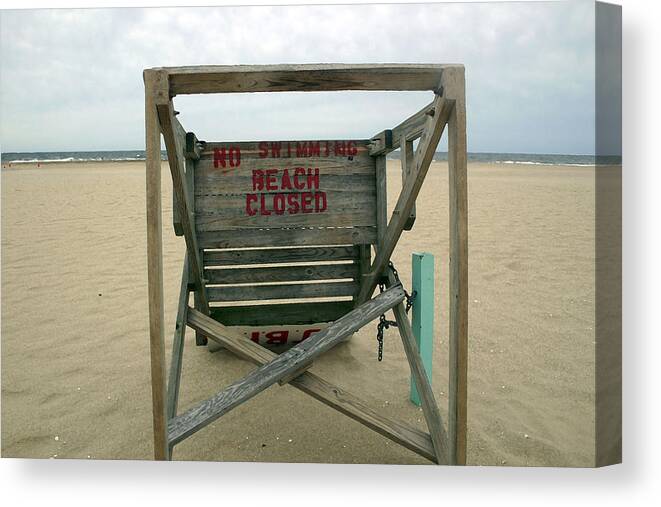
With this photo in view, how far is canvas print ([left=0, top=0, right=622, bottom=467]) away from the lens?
6.91ft

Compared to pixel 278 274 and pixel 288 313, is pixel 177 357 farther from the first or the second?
pixel 288 313

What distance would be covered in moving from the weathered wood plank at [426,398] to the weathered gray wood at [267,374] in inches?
6.1

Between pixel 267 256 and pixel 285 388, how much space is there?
0.84 meters

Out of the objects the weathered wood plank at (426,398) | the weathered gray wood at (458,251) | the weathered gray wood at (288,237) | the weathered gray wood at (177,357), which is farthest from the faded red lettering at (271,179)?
the weathered gray wood at (458,251)

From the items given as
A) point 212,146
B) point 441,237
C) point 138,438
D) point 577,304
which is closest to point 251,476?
point 138,438

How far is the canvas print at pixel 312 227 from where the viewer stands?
82.9 inches

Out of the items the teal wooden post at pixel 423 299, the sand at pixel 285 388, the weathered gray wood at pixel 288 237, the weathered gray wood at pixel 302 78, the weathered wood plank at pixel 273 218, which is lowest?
the sand at pixel 285 388

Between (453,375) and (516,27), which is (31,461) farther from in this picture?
(516,27)

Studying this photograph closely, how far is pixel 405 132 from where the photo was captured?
2.58 m

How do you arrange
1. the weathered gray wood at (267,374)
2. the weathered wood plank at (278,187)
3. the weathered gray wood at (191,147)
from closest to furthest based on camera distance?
the weathered gray wood at (267,374), the weathered gray wood at (191,147), the weathered wood plank at (278,187)

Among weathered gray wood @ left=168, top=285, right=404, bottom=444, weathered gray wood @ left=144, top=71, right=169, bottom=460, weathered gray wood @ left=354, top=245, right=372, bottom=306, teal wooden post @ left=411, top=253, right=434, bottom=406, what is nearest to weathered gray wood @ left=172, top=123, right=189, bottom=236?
weathered gray wood @ left=144, top=71, right=169, bottom=460

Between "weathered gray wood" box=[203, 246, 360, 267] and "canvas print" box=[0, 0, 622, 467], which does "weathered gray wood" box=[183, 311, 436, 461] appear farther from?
"weathered gray wood" box=[203, 246, 360, 267]

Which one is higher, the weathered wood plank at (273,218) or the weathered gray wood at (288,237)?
the weathered wood plank at (273,218)

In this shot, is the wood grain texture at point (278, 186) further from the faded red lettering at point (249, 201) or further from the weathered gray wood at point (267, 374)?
the weathered gray wood at point (267, 374)
